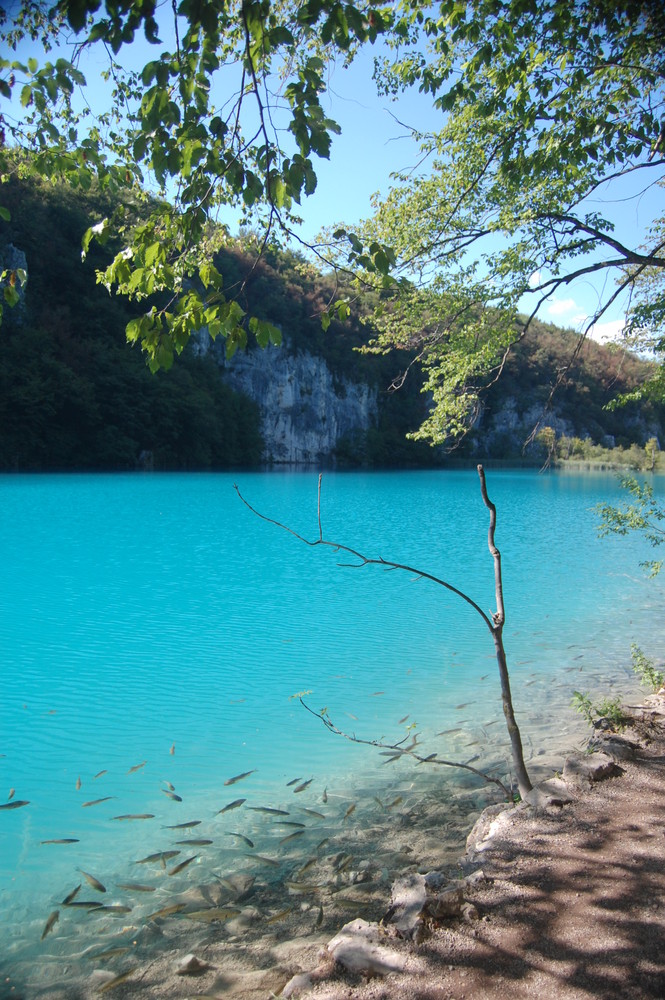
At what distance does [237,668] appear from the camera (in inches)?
304

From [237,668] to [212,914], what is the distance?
178 inches

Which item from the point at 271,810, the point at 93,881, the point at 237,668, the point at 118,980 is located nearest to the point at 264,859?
the point at 271,810

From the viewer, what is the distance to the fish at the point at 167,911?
3264mm

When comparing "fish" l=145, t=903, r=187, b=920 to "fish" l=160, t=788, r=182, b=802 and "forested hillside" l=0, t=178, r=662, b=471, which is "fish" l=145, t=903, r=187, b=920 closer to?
"fish" l=160, t=788, r=182, b=802

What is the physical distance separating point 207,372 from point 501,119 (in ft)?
211

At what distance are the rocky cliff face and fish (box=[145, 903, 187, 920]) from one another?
220 ft

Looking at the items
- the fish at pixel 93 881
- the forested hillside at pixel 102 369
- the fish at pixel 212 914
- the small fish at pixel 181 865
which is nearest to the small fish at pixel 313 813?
the small fish at pixel 181 865

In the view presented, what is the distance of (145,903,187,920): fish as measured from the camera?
3.26m

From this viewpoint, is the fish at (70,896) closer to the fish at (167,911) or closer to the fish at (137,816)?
the fish at (167,911)

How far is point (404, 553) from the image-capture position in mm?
15586

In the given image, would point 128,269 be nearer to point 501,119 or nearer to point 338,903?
point 338,903

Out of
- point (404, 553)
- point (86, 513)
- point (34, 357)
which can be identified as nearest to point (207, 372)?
point (34, 357)

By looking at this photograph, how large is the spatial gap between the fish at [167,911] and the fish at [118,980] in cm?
40

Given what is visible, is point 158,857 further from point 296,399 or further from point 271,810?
point 296,399
